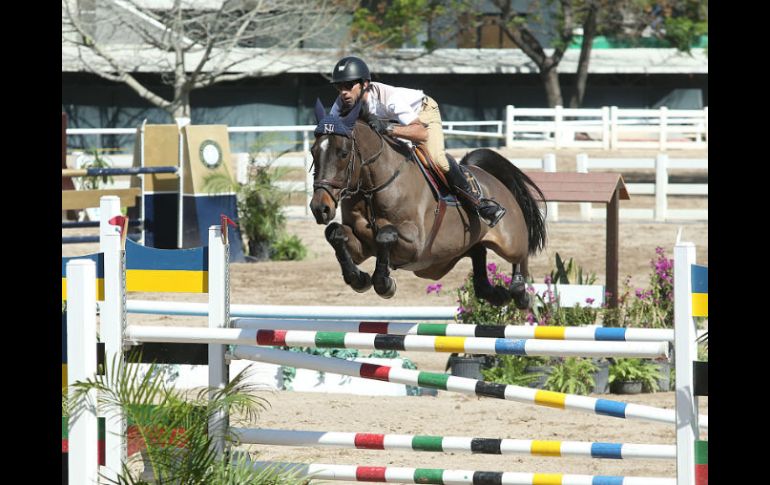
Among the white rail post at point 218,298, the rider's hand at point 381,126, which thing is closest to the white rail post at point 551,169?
the rider's hand at point 381,126

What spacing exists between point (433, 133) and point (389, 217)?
69 centimetres

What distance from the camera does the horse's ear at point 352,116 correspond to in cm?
574

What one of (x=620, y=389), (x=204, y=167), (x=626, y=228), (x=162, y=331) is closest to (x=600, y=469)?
(x=620, y=389)

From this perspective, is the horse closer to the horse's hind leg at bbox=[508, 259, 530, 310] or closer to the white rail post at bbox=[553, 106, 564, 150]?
the horse's hind leg at bbox=[508, 259, 530, 310]

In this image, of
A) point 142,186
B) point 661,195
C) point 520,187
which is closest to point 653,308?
point 520,187

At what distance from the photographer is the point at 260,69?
3039cm

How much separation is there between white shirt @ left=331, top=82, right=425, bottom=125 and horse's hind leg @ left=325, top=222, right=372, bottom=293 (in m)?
0.69

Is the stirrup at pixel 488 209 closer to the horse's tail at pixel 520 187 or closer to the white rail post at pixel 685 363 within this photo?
the horse's tail at pixel 520 187

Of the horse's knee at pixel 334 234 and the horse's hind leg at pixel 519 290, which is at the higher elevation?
the horse's knee at pixel 334 234

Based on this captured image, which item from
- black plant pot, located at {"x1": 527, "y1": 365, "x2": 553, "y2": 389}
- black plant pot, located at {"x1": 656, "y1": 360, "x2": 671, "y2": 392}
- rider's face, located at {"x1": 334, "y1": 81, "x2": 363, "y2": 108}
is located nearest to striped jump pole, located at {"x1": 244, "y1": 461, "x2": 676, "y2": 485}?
rider's face, located at {"x1": 334, "y1": 81, "x2": 363, "y2": 108}

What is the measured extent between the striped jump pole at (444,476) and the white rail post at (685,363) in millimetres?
113

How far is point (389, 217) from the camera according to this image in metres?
6.16

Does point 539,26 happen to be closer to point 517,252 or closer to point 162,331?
point 517,252

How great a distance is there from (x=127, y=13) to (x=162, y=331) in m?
24.8
